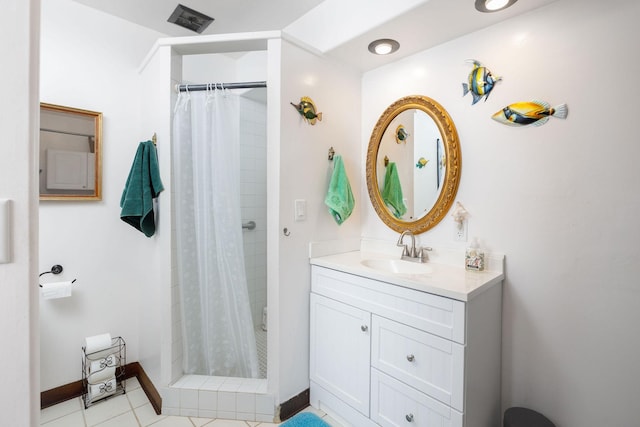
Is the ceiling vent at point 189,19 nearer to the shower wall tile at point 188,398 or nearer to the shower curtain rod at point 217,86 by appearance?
the shower curtain rod at point 217,86

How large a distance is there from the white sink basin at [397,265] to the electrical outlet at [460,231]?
24 cm

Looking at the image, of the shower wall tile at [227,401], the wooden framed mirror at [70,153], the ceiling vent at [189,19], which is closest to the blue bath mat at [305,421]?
the shower wall tile at [227,401]

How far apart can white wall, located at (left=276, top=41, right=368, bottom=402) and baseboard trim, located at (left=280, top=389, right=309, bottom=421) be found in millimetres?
31

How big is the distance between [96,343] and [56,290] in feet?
1.40

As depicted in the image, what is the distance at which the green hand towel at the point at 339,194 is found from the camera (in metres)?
1.91

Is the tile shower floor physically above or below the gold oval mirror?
below

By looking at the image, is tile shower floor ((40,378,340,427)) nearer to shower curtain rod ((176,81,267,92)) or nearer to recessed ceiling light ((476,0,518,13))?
shower curtain rod ((176,81,267,92))

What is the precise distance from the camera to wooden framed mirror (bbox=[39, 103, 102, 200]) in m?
1.82

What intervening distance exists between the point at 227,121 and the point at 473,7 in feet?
4.78

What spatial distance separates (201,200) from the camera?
6.03 feet

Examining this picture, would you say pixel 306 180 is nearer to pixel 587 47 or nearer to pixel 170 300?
pixel 170 300

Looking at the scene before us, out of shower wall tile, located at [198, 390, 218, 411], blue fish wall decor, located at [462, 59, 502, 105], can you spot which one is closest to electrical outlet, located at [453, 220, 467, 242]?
blue fish wall decor, located at [462, 59, 502, 105]

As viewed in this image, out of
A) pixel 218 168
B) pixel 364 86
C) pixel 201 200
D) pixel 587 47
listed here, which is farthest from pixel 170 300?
pixel 587 47

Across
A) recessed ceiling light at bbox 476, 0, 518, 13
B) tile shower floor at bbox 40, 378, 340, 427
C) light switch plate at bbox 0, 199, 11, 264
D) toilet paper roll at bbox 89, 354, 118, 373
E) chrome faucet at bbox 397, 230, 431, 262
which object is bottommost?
tile shower floor at bbox 40, 378, 340, 427
